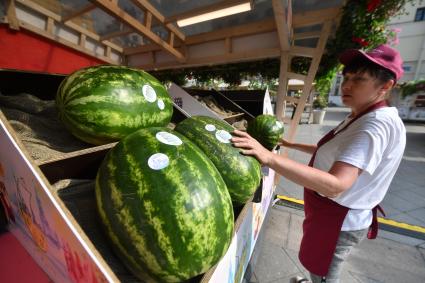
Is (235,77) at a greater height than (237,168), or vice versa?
(235,77)

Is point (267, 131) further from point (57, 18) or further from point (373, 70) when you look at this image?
point (57, 18)

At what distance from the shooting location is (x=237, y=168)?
3.61 ft

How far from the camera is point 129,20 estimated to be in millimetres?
3607

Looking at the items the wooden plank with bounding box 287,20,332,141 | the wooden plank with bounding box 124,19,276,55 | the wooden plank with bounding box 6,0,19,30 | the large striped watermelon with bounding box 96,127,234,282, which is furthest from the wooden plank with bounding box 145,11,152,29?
the large striped watermelon with bounding box 96,127,234,282

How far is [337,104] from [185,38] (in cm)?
3441

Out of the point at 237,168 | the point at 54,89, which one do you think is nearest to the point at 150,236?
the point at 237,168

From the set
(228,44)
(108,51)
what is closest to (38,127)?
(228,44)

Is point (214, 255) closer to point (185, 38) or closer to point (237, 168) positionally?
point (237, 168)

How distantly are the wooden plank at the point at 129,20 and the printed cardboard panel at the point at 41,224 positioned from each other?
2.94 meters

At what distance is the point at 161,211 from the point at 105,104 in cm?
57

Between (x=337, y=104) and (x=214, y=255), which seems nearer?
(x=214, y=255)

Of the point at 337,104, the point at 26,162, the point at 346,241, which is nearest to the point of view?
the point at 26,162

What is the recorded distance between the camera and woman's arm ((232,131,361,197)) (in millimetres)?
1187

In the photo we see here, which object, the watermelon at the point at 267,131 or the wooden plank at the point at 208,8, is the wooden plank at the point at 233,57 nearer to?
the wooden plank at the point at 208,8
